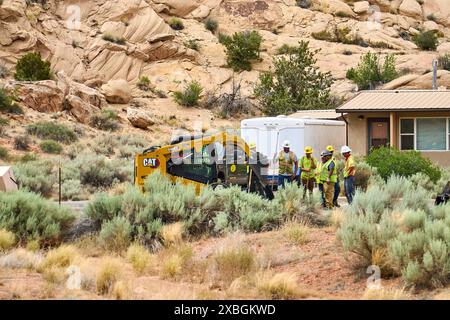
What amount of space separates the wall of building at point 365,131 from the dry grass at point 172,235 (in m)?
18.1

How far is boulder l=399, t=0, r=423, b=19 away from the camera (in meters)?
70.5

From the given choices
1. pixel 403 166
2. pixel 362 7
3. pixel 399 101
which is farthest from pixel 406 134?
pixel 362 7

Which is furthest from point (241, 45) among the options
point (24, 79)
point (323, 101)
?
point (24, 79)

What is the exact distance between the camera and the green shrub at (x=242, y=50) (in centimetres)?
5841

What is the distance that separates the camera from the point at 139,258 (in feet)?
38.8

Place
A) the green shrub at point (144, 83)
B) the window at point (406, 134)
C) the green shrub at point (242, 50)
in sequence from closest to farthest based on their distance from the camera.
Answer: the window at point (406, 134) → the green shrub at point (144, 83) → the green shrub at point (242, 50)

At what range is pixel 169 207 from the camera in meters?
14.8

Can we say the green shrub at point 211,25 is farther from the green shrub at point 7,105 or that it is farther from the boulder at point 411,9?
the green shrub at point 7,105

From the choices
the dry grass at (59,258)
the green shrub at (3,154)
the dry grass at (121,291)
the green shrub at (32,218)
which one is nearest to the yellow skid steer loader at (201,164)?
the green shrub at (32,218)

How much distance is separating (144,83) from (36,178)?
31936 millimetres

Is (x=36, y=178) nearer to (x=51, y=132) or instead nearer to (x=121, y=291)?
(x=121, y=291)

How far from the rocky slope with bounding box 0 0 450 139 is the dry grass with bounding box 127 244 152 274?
101ft

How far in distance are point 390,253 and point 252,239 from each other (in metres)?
3.16
